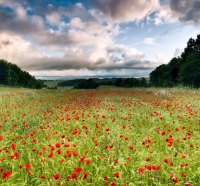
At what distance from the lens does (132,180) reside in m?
5.01

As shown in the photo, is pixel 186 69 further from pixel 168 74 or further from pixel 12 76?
pixel 12 76

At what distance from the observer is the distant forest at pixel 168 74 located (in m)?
56.1

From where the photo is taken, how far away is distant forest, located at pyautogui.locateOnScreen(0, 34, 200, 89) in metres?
56.1

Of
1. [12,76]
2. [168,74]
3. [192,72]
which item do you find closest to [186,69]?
[192,72]

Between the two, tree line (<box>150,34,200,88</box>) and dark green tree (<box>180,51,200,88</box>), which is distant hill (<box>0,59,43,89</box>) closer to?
tree line (<box>150,34,200,88</box>)

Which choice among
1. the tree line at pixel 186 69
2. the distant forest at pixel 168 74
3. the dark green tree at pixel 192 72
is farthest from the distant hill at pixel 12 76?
the dark green tree at pixel 192 72

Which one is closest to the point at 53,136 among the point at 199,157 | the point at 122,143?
the point at 122,143

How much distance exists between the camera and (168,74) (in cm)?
8019

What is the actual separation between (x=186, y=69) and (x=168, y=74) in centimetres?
2286

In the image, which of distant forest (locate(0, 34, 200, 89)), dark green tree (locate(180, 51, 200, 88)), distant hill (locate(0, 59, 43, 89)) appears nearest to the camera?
dark green tree (locate(180, 51, 200, 88))

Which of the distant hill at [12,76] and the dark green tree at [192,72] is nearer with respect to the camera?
the dark green tree at [192,72]

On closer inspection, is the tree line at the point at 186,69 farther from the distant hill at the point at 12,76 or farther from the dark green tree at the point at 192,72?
the distant hill at the point at 12,76

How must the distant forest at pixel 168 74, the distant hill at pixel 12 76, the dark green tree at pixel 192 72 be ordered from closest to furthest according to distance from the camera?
the dark green tree at pixel 192 72 → the distant forest at pixel 168 74 → the distant hill at pixel 12 76

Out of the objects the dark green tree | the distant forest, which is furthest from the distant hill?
the dark green tree
